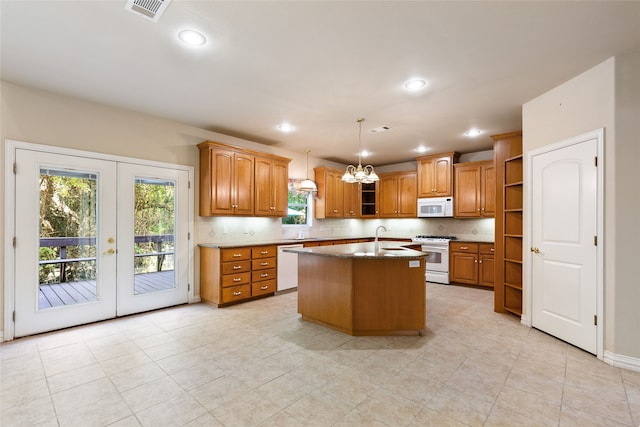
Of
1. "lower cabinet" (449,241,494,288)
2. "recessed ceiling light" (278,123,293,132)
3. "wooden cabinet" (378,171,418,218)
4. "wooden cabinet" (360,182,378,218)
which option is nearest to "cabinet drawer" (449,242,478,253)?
"lower cabinet" (449,241,494,288)

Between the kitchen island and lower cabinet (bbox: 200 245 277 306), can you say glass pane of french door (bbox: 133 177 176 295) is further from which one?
the kitchen island

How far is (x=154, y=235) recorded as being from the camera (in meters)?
4.30

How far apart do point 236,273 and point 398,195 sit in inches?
173

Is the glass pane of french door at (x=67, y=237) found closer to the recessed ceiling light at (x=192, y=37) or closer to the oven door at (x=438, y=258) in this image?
the recessed ceiling light at (x=192, y=37)

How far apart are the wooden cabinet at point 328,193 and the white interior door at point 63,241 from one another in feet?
12.8

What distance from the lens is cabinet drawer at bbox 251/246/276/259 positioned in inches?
190

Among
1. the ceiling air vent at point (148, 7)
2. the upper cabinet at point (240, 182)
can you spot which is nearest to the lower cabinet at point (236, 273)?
the upper cabinet at point (240, 182)

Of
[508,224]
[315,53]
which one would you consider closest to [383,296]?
[508,224]

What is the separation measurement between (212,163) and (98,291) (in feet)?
7.35

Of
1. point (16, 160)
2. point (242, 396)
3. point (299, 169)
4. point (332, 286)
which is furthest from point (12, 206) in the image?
point (299, 169)

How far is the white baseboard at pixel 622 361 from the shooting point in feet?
8.41

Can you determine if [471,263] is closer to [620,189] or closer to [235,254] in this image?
[620,189]

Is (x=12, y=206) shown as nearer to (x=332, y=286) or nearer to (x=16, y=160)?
(x=16, y=160)

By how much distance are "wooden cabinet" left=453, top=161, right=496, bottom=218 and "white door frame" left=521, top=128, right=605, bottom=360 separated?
2.32 meters
